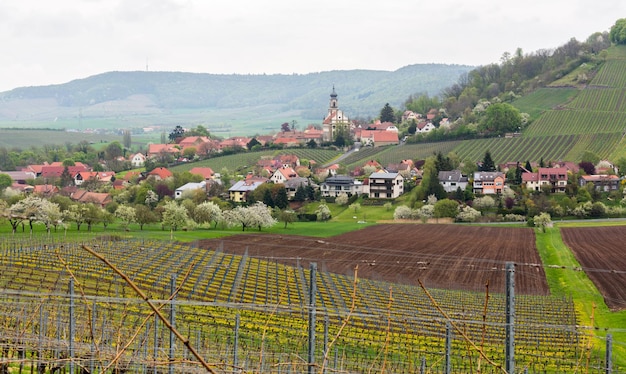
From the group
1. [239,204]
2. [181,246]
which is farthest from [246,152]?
[181,246]

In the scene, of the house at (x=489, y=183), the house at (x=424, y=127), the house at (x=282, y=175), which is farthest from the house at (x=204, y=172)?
the house at (x=424, y=127)

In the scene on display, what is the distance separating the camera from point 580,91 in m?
141

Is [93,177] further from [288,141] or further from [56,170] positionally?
[288,141]

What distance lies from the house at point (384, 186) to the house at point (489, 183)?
890cm

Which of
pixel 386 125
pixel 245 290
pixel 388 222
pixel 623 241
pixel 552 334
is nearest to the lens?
pixel 552 334

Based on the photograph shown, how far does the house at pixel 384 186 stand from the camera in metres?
93.1

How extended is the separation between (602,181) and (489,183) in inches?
475

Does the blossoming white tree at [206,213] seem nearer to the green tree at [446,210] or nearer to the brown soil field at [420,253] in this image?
the brown soil field at [420,253]

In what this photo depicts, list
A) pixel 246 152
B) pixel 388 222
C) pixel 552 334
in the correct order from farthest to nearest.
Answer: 1. pixel 246 152
2. pixel 388 222
3. pixel 552 334

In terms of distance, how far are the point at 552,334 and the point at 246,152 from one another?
10583 centimetres

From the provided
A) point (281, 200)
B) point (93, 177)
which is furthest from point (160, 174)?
point (281, 200)

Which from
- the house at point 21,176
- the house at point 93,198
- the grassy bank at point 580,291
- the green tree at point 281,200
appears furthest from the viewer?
the house at point 21,176

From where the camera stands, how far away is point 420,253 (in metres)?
58.1

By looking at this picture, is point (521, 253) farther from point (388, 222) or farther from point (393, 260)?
point (388, 222)
